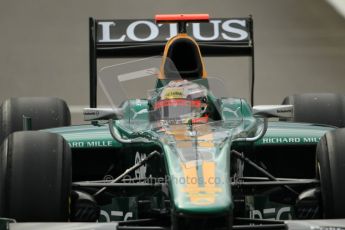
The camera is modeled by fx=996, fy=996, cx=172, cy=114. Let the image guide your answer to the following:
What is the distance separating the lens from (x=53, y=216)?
434 cm

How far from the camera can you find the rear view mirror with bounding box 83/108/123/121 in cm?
519

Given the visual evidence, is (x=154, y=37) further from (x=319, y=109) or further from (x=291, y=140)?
(x=291, y=140)

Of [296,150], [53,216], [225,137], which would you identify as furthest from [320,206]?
[53,216]

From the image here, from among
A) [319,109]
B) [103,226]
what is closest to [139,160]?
[103,226]

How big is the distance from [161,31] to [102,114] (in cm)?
171

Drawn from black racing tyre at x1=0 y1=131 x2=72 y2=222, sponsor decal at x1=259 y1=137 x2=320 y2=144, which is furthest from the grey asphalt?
black racing tyre at x1=0 y1=131 x2=72 y2=222

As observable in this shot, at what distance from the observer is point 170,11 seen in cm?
1135

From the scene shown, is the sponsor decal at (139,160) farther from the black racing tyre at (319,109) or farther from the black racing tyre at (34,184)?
the black racing tyre at (319,109)

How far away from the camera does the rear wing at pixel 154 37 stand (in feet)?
22.1

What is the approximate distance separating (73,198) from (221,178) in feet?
2.64

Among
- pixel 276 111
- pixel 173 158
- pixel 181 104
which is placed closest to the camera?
pixel 173 158

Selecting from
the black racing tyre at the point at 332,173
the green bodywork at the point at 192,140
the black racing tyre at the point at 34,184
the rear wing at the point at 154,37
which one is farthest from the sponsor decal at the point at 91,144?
the rear wing at the point at 154,37

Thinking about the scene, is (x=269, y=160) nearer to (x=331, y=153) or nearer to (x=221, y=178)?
(x=331, y=153)

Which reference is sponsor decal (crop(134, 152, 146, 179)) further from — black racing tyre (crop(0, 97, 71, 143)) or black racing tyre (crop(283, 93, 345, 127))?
black racing tyre (crop(283, 93, 345, 127))
